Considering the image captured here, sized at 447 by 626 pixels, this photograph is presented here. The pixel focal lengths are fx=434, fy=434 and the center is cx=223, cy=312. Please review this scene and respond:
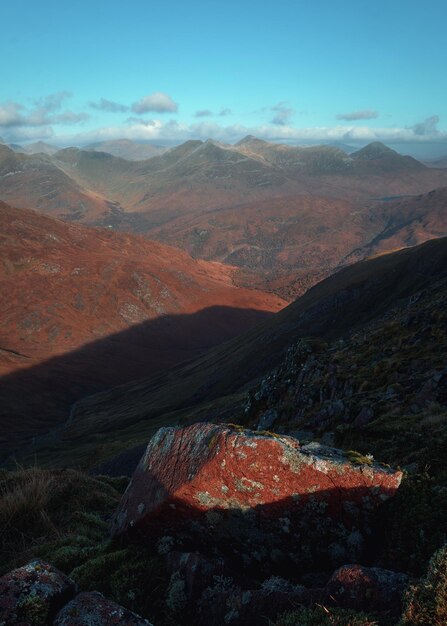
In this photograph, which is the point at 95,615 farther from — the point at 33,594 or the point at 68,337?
the point at 68,337

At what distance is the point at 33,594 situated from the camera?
20.3 feet

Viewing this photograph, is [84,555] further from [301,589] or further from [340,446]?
[340,446]

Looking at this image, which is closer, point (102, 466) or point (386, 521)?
point (386, 521)

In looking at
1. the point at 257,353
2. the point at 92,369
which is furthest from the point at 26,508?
the point at 92,369

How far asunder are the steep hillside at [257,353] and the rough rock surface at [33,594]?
53.3 metres

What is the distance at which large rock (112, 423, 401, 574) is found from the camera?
796cm

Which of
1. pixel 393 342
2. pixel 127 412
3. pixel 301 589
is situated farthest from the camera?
pixel 127 412

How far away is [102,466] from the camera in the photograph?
53438 millimetres

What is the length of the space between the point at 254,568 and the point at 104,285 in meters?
199

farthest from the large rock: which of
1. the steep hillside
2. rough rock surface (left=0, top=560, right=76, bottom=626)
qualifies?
the steep hillside

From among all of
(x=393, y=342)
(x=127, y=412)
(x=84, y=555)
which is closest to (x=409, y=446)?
(x=84, y=555)

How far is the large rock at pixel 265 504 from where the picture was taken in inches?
313

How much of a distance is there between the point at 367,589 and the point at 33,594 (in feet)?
15.4

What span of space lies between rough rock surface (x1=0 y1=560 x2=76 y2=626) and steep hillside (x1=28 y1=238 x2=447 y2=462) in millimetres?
53299
